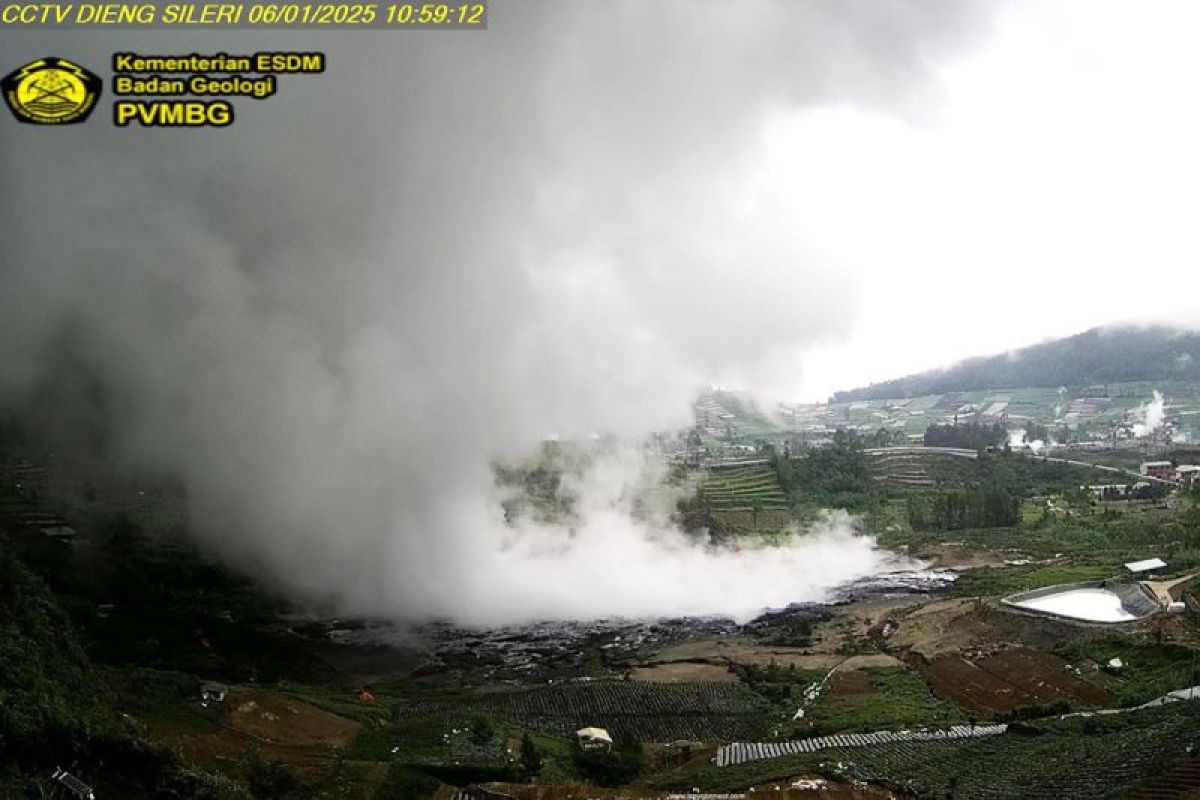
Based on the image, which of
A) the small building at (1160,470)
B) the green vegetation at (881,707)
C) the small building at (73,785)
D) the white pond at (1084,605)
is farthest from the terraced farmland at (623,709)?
the small building at (1160,470)

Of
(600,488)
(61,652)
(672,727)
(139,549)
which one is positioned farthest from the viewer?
(600,488)

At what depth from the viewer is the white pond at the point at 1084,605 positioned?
39.2 meters

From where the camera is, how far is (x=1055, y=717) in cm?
2759

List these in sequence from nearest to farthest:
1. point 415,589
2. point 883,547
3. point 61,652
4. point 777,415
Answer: point 61,652 → point 415,589 → point 883,547 → point 777,415

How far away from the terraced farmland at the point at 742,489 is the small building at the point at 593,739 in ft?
176

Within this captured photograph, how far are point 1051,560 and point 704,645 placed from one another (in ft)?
101

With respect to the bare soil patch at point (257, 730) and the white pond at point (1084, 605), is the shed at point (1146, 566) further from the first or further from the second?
the bare soil patch at point (257, 730)

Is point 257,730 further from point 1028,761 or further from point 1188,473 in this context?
point 1188,473

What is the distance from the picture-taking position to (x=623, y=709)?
33.3 m

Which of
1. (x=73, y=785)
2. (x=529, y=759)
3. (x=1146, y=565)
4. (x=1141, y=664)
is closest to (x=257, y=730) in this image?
(x=529, y=759)

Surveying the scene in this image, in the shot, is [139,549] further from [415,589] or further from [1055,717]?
[1055,717]

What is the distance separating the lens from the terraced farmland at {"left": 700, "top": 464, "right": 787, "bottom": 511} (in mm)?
84938

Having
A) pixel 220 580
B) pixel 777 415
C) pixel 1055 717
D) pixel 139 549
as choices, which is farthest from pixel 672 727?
pixel 777 415

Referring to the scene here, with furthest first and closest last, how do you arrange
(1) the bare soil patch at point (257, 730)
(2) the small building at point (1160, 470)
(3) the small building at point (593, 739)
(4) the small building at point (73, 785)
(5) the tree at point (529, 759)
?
(2) the small building at point (1160, 470)
(3) the small building at point (593, 739)
(5) the tree at point (529, 759)
(1) the bare soil patch at point (257, 730)
(4) the small building at point (73, 785)
